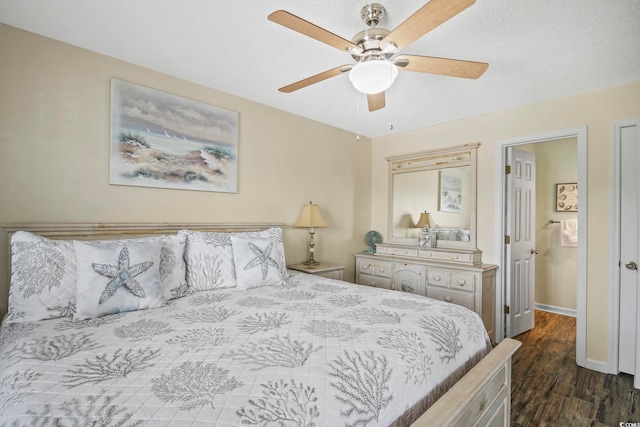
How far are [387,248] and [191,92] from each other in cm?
273

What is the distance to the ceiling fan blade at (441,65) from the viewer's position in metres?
1.74

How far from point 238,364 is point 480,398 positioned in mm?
1103

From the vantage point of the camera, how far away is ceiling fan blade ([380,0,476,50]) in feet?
4.24

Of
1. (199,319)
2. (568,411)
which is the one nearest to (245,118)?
(199,319)

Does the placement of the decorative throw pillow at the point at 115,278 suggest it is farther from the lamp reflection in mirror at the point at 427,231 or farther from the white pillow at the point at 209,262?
the lamp reflection in mirror at the point at 427,231

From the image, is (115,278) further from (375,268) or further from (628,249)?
(628,249)

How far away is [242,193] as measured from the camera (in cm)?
304

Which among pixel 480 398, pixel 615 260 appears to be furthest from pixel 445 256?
pixel 480 398

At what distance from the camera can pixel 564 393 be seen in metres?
2.34

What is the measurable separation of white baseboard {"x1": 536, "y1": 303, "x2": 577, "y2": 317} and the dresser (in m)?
1.89

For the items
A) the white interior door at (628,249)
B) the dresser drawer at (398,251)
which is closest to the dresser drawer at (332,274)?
the dresser drawer at (398,251)

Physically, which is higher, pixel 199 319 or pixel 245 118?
pixel 245 118

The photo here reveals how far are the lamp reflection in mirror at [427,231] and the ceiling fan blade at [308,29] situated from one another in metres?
2.52

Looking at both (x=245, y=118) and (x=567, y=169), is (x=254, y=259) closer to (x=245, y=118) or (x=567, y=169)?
(x=245, y=118)
